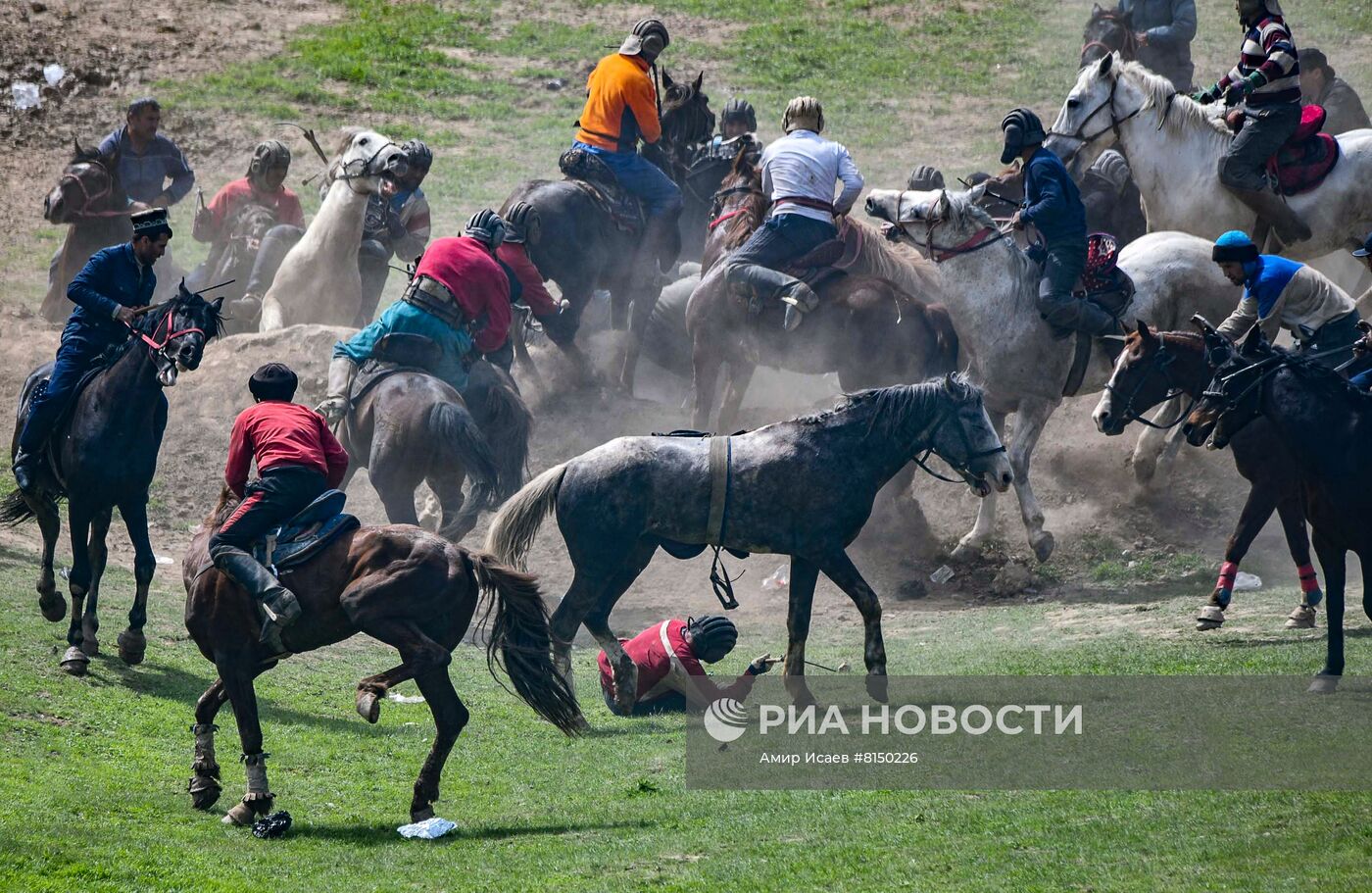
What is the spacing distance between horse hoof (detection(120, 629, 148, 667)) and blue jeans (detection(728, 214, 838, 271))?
6.53 meters

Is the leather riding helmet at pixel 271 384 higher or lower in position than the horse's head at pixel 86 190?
higher

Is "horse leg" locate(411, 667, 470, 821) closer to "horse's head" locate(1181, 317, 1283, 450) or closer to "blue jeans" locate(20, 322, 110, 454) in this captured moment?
"blue jeans" locate(20, 322, 110, 454)

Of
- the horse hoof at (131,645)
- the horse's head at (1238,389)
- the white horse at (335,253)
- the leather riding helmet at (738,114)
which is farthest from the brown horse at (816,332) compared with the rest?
the horse hoof at (131,645)

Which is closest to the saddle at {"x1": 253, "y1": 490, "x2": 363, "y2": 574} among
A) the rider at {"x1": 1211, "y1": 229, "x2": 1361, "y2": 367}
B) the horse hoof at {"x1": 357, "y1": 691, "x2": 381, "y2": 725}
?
the horse hoof at {"x1": 357, "y1": 691, "x2": 381, "y2": 725}

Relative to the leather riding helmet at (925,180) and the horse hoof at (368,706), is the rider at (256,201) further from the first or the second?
the horse hoof at (368,706)

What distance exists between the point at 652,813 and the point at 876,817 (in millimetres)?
1148

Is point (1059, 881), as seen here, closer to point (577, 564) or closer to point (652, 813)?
point (652, 813)

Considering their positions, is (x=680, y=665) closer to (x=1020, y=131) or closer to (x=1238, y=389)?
(x=1238, y=389)

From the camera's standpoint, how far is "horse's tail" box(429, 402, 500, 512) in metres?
12.9

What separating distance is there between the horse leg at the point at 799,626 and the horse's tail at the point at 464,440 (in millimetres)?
3413

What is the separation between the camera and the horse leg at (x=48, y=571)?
37.9 feet

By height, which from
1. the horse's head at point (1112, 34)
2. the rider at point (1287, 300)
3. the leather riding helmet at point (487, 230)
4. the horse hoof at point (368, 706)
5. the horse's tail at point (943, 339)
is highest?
the horse's head at point (1112, 34)

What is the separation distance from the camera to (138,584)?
1125 centimetres

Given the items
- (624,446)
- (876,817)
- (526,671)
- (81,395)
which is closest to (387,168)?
(81,395)
